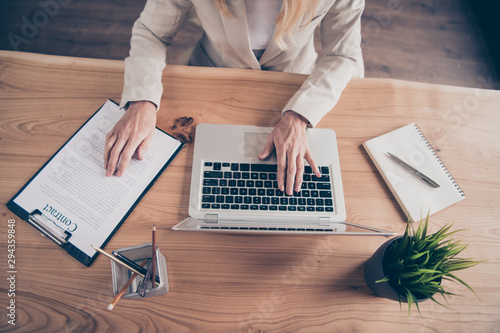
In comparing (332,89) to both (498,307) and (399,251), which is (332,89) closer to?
(399,251)

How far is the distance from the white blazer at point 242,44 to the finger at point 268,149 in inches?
5.0

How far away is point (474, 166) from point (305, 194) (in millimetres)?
573

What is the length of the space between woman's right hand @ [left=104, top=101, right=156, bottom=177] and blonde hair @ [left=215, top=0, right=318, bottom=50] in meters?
0.36

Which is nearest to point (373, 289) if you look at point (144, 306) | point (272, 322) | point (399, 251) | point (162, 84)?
point (399, 251)

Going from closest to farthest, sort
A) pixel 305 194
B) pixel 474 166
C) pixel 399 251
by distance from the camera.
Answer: pixel 399 251
pixel 305 194
pixel 474 166

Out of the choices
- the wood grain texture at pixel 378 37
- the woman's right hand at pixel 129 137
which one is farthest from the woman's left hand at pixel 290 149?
the wood grain texture at pixel 378 37

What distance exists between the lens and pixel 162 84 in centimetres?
92

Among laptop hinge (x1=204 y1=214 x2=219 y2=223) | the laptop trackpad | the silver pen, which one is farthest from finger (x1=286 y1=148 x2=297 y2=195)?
the silver pen

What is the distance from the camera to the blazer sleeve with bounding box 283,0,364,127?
2.81 ft

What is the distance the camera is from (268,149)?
0.81 meters

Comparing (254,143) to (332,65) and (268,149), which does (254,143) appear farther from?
(332,65)

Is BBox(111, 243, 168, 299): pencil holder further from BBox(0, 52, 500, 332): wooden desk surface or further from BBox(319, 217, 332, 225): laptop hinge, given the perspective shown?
BBox(319, 217, 332, 225): laptop hinge

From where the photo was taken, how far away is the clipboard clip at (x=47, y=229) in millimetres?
693

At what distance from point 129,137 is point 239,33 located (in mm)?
471
